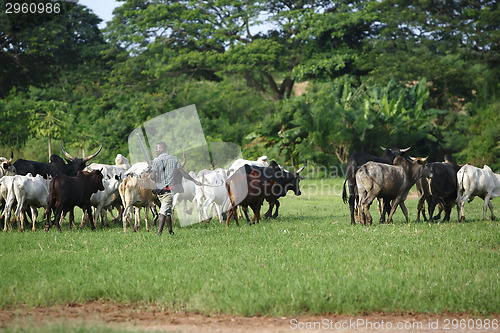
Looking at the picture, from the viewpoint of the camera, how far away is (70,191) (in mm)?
12539

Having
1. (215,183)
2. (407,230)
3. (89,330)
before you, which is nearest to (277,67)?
(215,183)

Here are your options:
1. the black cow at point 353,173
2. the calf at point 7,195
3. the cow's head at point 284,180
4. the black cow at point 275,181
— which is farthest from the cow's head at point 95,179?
the black cow at point 353,173

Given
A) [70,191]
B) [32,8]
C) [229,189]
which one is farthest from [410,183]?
[32,8]

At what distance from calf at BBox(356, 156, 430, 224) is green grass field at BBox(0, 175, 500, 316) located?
0.97m

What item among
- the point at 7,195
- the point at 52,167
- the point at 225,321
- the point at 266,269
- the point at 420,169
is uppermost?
the point at 52,167

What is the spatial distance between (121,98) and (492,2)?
2230 centimetres

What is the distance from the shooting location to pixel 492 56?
28812 mm

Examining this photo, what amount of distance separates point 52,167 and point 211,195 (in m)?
4.66

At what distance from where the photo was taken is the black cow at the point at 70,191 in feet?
41.0

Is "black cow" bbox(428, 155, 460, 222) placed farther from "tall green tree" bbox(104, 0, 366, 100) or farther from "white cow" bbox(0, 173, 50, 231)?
"tall green tree" bbox(104, 0, 366, 100)

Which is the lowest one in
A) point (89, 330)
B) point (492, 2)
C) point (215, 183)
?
point (89, 330)

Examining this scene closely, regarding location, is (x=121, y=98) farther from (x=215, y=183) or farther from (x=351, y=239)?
(x=351, y=239)

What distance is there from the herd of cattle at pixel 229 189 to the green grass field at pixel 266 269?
92 cm

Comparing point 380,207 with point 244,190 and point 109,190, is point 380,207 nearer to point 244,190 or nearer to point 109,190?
point 244,190
